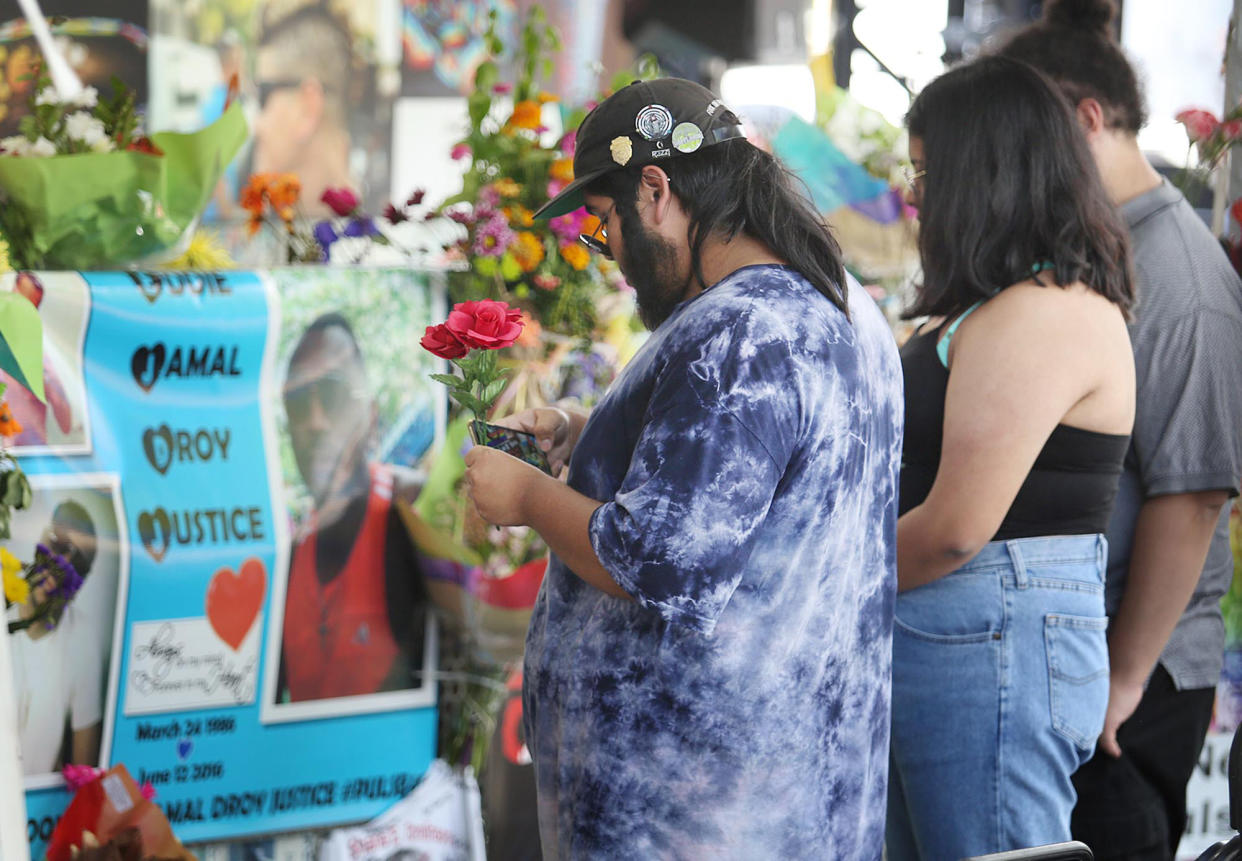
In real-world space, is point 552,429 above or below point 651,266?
below

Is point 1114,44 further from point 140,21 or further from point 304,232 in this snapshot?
point 140,21

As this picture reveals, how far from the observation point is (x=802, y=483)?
3.86 feet

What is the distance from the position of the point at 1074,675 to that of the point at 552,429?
2.37 feet

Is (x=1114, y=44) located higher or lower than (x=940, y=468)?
higher

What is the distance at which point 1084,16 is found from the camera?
6.43ft

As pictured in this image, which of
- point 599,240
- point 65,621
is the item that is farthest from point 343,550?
point 599,240

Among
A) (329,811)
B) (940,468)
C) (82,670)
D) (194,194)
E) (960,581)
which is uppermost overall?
(194,194)

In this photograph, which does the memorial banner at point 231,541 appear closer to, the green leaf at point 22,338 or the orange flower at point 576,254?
the orange flower at point 576,254

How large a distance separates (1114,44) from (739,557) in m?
1.28

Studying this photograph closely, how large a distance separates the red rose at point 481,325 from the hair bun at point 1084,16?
3.88ft

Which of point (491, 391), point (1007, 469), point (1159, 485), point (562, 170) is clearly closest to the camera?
point (491, 391)

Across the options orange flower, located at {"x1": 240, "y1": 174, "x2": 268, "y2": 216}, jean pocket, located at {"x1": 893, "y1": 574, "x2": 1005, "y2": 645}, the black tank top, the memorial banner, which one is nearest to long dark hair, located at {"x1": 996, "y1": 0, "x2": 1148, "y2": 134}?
the black tank top

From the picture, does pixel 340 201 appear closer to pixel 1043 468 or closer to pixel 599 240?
pixel 599 240

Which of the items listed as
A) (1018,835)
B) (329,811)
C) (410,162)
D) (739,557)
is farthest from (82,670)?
(410,162)
